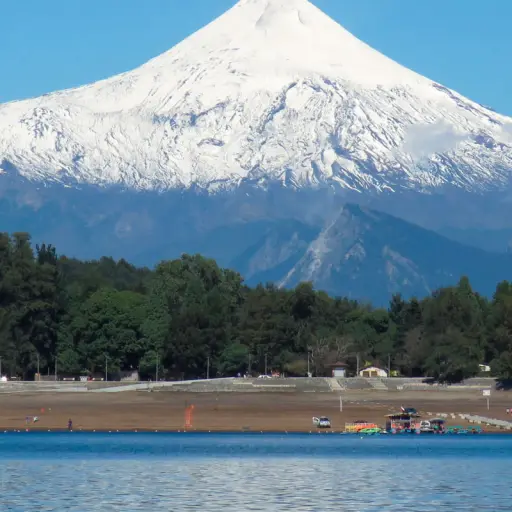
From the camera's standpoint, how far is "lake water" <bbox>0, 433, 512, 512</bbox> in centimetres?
6794

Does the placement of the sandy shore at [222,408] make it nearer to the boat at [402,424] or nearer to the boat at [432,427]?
the boat at [402,424]

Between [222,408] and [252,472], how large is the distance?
44319 mm

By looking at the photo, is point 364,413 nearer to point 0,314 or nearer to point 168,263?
point 0,314

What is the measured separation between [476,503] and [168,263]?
113131 mm

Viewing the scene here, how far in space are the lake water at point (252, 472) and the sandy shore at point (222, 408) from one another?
6252 mm

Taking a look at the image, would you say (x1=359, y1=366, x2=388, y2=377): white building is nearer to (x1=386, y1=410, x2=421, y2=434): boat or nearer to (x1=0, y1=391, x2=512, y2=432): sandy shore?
(x1=0, y1=391, x2=512, y2=432): sandy shore

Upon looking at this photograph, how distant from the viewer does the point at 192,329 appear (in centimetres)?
15688

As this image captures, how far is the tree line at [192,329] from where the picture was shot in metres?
156

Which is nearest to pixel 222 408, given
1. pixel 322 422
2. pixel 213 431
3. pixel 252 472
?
pixel 213 431

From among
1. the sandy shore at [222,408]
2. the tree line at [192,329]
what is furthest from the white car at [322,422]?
the tree line at [192,329]

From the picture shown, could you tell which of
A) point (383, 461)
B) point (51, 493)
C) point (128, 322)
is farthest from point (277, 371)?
point (51, 493)

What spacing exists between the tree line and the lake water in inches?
1739

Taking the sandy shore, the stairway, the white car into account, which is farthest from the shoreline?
the stairway

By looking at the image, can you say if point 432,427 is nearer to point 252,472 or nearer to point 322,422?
point 322,422
